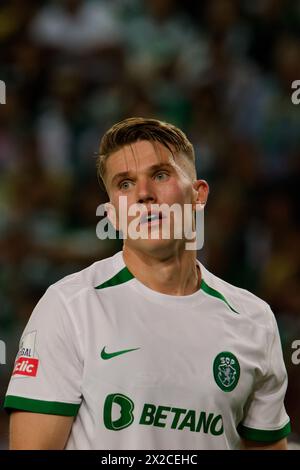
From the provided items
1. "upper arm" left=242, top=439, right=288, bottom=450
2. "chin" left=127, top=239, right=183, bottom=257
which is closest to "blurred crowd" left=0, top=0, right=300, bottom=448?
"upper arm" left=242, top=439, right=288, bottom=450

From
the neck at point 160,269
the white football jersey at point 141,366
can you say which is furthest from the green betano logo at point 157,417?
the neck at point 160,269

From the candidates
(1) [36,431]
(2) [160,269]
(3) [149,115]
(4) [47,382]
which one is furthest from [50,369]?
(3) [149,115]

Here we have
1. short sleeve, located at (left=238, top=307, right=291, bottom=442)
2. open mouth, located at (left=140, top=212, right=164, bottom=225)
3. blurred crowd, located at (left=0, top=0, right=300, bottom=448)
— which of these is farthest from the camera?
blurred crowd, located at (left=0, top=0, right=300, bottom=448)

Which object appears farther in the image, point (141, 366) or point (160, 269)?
point (160, 269)

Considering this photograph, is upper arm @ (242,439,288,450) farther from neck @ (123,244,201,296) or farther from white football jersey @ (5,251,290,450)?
neck @ (123,244,201,296)

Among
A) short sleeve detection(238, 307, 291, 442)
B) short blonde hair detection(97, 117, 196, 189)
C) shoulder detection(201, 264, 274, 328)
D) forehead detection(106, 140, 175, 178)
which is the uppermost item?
short blonde hair detection(97, 117, 196, 189)

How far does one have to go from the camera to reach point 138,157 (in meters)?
1.97

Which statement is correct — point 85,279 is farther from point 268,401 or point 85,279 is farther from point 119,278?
point 268,401

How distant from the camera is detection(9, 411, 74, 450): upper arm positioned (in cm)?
181

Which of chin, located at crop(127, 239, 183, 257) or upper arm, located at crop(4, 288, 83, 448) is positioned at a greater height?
chin, located at crop(127, 239, 183, 257)

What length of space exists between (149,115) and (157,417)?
2.96m

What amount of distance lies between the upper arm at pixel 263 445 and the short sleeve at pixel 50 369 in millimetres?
516

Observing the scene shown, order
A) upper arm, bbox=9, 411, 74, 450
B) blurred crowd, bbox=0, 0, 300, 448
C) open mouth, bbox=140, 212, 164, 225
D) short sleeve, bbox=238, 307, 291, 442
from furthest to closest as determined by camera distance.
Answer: blurred crowd, bbox=0, 0, 300, 448 → short sleeve, bbox=238, 307, 291, 442 → open mouth, bbox=140, 212, 164, 225 → upper arm, bbox=9, 411, 74, 450

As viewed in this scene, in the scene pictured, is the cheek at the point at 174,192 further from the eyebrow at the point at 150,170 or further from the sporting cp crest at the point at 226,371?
the sporting cp crest at the point at 226,371
